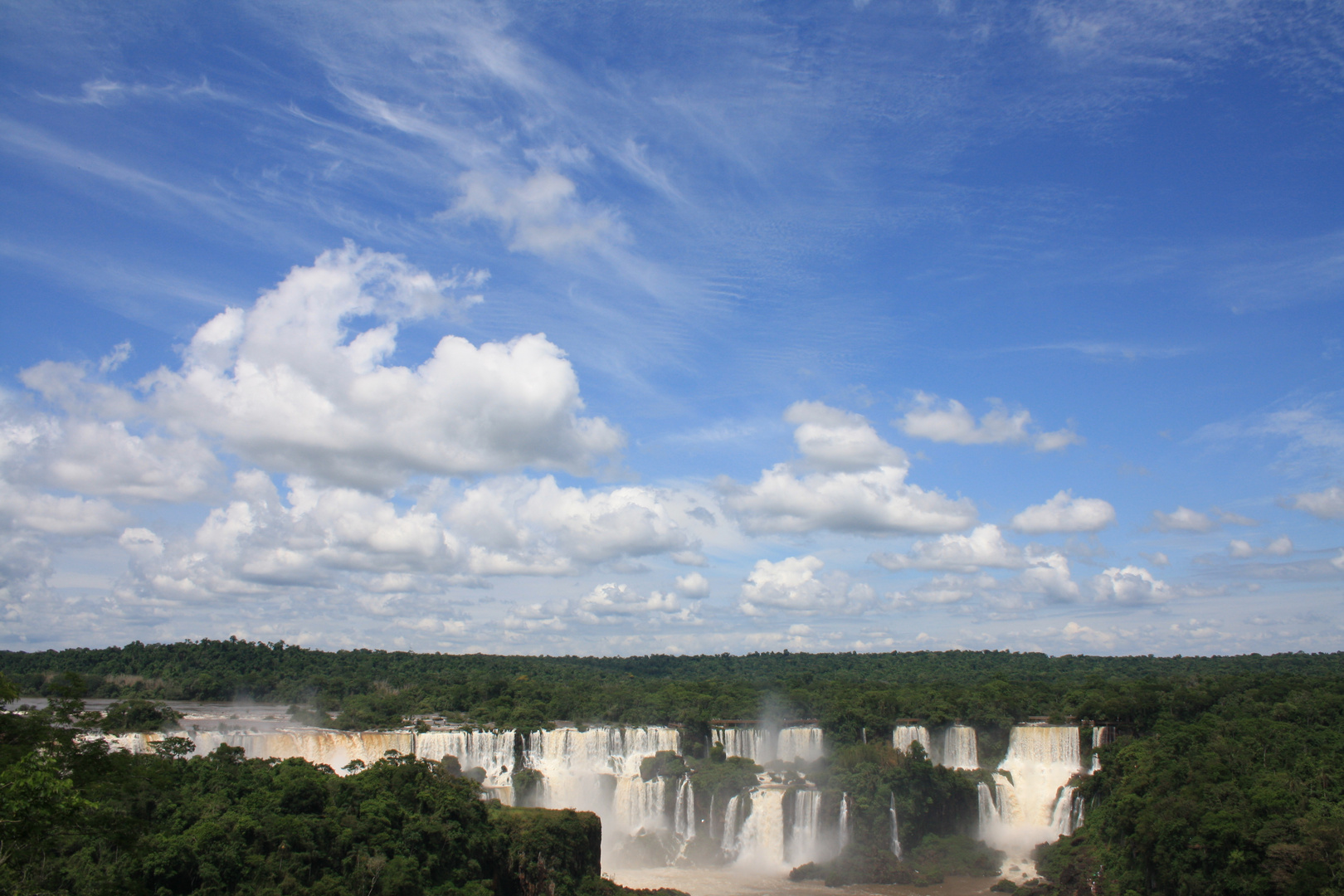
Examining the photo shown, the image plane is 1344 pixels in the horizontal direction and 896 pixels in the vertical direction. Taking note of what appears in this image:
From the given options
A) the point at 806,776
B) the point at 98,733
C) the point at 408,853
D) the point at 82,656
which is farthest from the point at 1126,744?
the point at 82,656

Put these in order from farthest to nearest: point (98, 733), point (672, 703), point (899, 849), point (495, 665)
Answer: point (495, 665)
point (672, 703)
point (899, 849)
point (98, 733)

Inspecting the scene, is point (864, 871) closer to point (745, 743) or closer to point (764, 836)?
point (764, 836)

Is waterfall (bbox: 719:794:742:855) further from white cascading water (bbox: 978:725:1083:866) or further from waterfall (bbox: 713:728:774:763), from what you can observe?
white cascading water (bbox: 978:725:1083:866)

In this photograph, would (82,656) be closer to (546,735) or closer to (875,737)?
(546,735)

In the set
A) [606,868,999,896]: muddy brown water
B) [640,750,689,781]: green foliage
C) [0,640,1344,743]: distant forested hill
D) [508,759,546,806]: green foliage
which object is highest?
[0,640,1344,743]: distant forested hill

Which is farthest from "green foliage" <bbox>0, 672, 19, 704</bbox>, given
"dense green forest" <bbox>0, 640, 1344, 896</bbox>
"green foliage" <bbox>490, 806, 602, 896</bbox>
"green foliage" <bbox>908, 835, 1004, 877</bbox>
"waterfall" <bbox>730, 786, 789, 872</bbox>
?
"green foliage" <bbox>908, 835, 1004, 877</bbox>

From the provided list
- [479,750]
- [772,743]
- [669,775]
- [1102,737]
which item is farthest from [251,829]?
[1102,737]

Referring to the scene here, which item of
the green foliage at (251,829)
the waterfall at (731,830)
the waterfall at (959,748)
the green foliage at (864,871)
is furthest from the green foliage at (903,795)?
the green foliage at (251,829)
